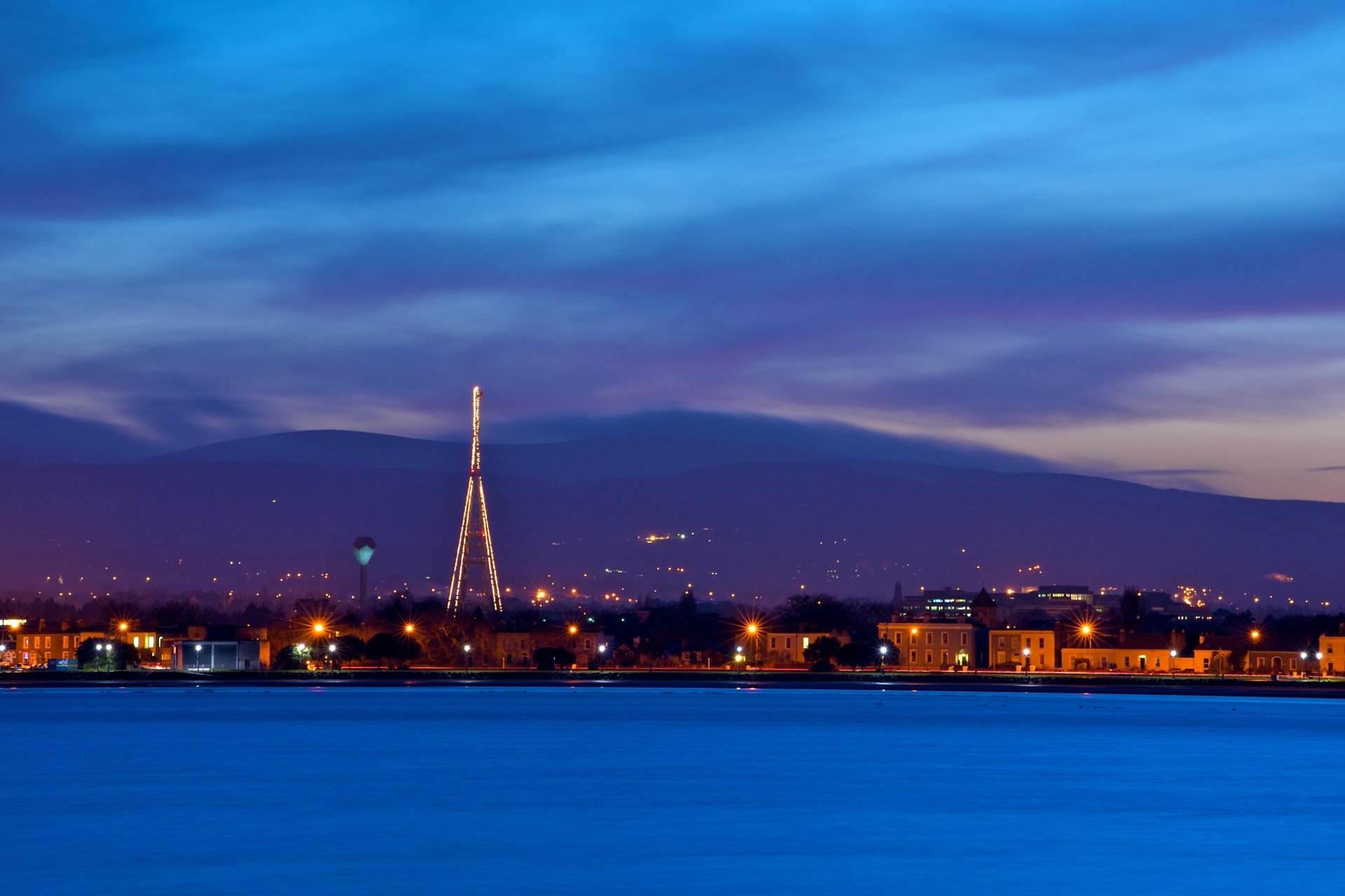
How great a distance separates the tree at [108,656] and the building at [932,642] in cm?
7033

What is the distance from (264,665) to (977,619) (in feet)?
227

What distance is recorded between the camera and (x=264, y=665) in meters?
171

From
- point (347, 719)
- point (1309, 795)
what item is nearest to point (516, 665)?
point (347, 719)

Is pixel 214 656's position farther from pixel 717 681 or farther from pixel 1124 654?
pixel 1124 654

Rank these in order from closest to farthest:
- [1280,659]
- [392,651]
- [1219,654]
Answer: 1. [1280,659]
2. [1219,654]
3. [392,651]

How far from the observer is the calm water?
3388cm

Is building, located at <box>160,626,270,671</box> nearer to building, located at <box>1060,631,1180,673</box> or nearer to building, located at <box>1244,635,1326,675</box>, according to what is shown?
building, located at <box>1060,631,1180,673</box>

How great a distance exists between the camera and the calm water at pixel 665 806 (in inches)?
1334

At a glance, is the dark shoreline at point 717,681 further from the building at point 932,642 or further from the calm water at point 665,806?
the calm water at point 665,806

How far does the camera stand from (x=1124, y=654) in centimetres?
17388

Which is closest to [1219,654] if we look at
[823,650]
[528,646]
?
[823,650]

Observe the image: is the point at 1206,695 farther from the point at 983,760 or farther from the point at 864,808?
the point at 864,808

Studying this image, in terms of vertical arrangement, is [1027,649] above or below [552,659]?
above

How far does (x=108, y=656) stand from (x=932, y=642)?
253 feet
